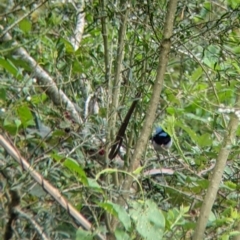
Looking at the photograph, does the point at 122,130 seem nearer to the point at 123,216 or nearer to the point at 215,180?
the point at 215,180

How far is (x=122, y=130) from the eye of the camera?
179 cm

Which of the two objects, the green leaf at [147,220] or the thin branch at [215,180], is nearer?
the green leaf at [147,220]

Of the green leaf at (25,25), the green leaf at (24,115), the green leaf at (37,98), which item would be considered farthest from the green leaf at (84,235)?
the green leaf at (25,25)

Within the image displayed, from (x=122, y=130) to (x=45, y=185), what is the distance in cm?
31

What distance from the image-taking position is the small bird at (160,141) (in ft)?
7.02

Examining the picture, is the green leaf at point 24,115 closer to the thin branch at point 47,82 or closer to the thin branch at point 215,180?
the thin branch at point 47,82

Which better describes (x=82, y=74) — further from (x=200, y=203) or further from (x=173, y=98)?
(x=200, y=203)

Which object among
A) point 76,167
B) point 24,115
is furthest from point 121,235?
point 24,115

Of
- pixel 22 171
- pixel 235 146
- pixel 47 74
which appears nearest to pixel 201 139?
pixel 235 146

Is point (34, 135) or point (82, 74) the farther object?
point (82, 74)

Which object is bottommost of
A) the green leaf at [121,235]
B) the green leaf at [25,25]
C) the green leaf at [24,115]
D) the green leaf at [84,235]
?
the green leaf at [121,235]

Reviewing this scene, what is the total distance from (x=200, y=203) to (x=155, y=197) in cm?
14

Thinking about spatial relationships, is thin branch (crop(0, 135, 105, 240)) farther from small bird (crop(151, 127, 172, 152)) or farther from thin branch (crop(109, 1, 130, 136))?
small bird (crop(151, 127, 172, 152))

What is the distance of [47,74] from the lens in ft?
7.38
